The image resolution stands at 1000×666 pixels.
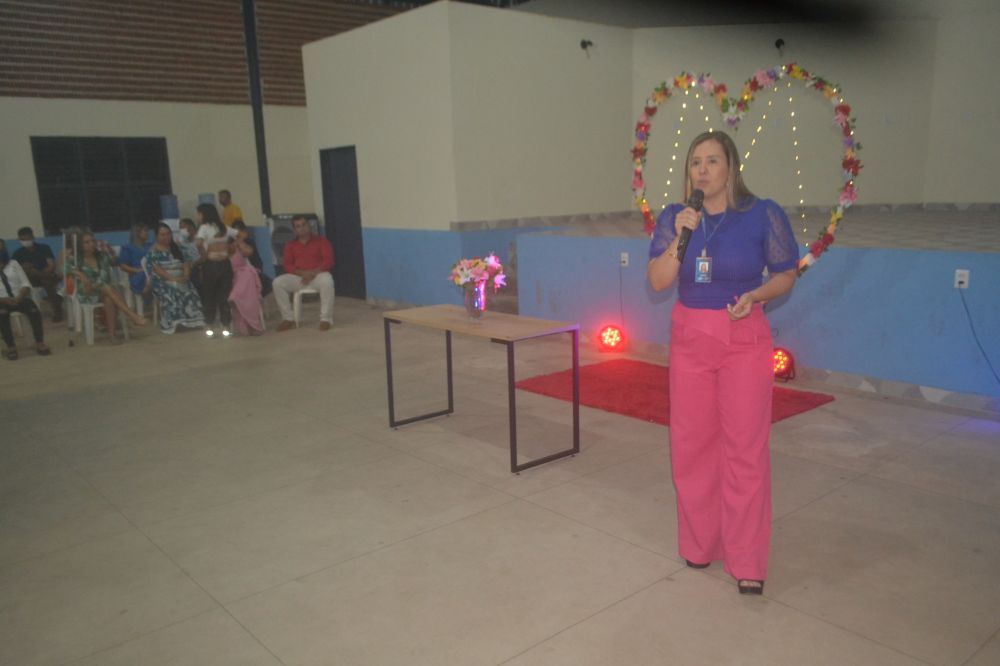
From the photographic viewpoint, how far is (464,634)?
260 centimetres

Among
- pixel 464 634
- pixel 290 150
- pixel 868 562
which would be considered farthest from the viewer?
pixel 290 150

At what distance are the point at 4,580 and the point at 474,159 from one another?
6.55m

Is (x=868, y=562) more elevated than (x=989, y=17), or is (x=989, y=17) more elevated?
(x=989, y=17)

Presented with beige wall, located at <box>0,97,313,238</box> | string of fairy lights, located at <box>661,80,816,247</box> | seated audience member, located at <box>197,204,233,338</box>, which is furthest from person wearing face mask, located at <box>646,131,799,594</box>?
beige wall, located at <box>0,97,313,238</box>

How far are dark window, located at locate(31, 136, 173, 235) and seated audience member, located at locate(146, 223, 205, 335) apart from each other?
12.2 ft

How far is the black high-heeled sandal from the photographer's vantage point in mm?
2773

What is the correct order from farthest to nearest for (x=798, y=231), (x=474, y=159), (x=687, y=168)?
(x=474, y=159)
(x=798, y=231)
(x=687, y=168)

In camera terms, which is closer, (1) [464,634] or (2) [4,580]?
(1) [464,634]

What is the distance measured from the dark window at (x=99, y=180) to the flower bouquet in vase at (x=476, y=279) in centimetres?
920

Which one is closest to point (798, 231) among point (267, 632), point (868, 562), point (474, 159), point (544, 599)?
point (474, 159)

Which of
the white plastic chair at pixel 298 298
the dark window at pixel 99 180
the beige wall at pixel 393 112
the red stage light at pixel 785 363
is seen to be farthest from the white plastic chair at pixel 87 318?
the red stage light at pixel 785 363

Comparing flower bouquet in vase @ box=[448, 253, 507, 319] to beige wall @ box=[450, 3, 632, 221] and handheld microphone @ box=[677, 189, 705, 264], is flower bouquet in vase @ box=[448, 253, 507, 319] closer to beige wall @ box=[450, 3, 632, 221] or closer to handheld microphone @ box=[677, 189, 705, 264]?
handheld microphone @ box=[677, 189, 705, 264]

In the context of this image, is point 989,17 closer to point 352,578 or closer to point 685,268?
point 685,268

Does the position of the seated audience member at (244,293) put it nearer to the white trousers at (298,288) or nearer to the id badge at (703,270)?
the white trousers at (298,288)
